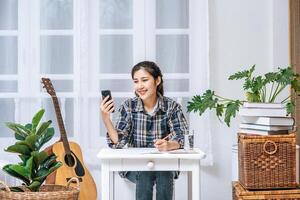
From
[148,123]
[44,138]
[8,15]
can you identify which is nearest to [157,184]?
[148,123]

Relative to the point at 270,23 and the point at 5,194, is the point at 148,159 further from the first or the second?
the point at 270,23

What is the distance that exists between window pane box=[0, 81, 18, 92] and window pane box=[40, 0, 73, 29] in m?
0.47

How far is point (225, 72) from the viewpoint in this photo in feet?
12.2

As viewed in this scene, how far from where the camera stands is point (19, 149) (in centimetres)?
214

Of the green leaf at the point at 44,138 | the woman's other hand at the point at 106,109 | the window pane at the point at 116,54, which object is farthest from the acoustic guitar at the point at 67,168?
the green leaf at the point at 44,138

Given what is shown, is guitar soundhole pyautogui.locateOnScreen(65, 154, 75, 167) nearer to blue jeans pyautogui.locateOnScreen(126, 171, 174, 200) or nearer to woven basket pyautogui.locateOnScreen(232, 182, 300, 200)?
blue jeans pyautogui.locateOnScreen(126, 171, 174, 200)

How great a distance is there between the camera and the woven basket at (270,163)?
8.80ft

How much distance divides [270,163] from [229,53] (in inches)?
48.4

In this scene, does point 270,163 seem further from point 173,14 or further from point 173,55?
point 173,14

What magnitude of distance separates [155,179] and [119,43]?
3.67 ft

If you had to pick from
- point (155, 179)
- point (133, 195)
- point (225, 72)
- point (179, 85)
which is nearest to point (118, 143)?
point (155, 179)

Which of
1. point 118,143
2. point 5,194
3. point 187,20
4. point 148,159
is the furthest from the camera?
point 187,20

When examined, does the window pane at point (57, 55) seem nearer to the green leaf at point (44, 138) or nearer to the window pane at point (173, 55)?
the window pane at point (173, 55)

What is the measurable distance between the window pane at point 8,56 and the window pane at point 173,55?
1.00 metres
